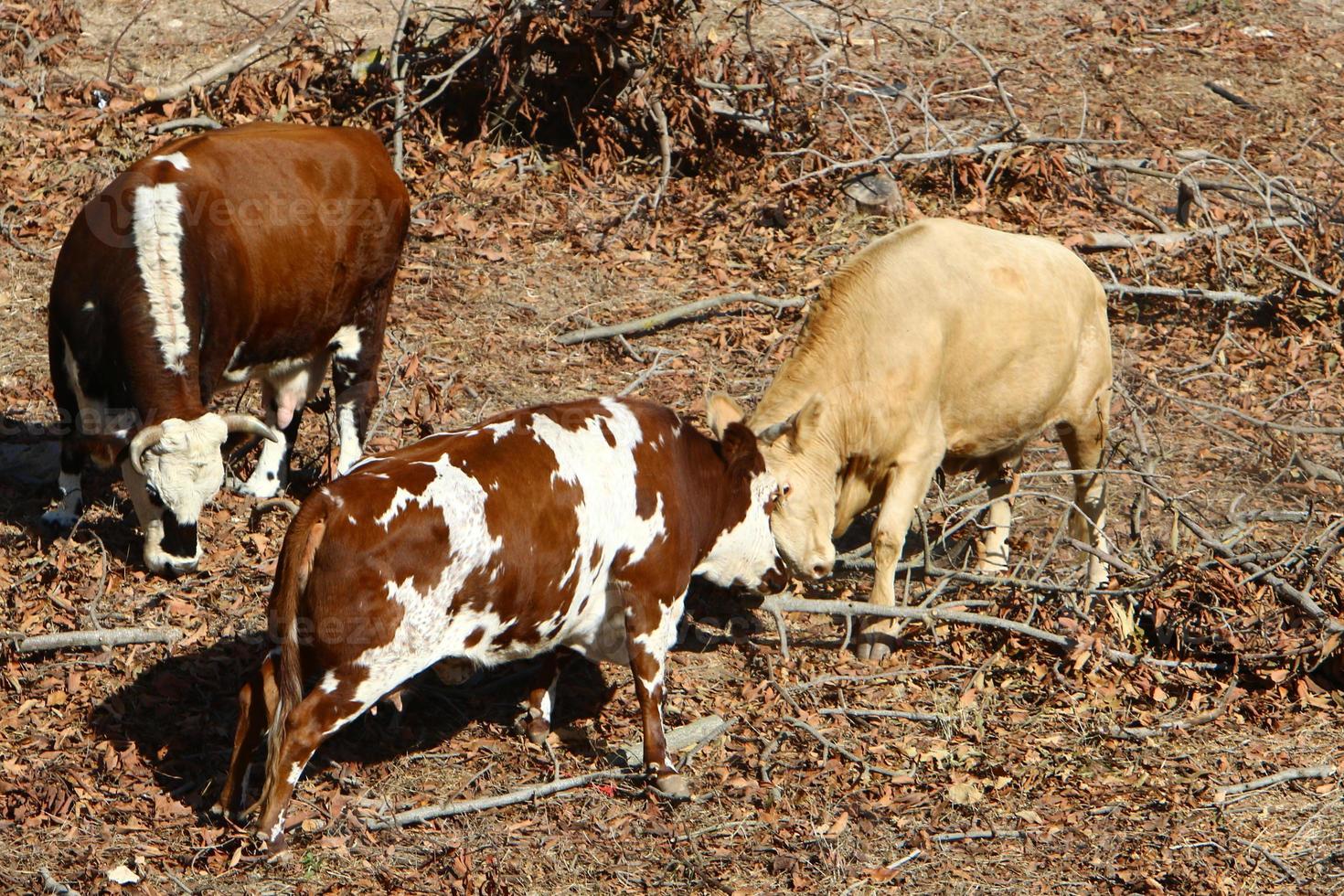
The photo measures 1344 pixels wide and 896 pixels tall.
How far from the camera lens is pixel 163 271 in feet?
24.5

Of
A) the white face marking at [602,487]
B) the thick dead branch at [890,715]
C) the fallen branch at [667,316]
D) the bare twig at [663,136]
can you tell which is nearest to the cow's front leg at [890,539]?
the thick dead branch at [890,715]

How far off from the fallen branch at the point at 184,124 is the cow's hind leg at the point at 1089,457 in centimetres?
743

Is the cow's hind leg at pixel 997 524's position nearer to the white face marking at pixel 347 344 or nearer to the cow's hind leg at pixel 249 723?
the white face marking at pixel 347 344

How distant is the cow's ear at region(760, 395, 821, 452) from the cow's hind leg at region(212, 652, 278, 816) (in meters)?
2.77

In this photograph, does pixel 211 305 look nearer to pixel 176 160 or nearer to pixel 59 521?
pixel 176 160

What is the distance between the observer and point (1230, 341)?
11.3 metres

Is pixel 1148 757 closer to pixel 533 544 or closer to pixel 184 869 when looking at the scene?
pixel 533 544

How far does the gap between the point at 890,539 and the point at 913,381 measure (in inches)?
Answer: 32.3

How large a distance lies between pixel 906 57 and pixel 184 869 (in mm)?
11546

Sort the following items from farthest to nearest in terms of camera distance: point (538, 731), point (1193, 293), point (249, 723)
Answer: point (1193, 293)
point (538, 731)
point (249, 723)

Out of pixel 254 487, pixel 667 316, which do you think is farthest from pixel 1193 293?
pixel 254 487

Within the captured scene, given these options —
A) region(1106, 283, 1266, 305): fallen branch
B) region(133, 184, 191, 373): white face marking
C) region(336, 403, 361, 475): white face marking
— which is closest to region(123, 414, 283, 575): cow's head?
region(133, 184, 191, 373): white face marking

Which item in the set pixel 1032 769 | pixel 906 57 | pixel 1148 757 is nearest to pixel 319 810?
pixel 1032 769

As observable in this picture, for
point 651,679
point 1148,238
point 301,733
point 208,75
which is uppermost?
point 208,75
